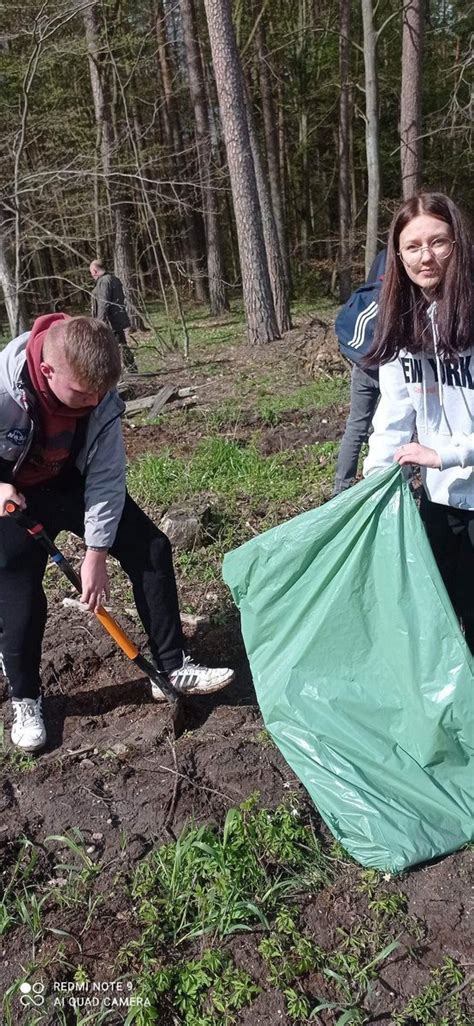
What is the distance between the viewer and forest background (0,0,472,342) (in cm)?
820

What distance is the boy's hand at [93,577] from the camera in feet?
7.02

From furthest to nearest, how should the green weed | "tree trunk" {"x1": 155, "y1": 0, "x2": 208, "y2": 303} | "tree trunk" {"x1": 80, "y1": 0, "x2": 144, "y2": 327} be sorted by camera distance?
"tree trunk" {"x1": 155, "y1": 0, "x2": 208, "y2": 303} < "tree trunk" {"x1": 80, "y1": 0, "x2": 144, "y2": 327} < the green weed

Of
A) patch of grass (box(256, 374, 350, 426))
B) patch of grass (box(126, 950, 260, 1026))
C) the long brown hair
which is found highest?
the long brown hair

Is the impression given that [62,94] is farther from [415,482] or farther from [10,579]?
[10,579]

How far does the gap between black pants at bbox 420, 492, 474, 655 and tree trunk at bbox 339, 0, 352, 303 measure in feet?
38.1

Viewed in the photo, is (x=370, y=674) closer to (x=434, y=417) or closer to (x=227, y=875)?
(x=227, y=875)

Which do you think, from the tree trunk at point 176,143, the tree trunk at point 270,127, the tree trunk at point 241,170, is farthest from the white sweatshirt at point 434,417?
the tree trunk at point 176,143

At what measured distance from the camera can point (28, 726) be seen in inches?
93.5

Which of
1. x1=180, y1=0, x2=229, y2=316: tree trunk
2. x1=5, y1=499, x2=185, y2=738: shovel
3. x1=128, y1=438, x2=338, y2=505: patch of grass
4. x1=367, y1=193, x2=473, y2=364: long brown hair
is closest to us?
x1=367, y1=193, x2=473, y2=364: long brown hair

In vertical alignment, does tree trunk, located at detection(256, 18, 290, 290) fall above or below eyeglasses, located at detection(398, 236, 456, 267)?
above

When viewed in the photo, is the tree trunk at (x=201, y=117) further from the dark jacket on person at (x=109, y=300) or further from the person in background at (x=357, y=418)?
the person in background at (x=357, y=418)

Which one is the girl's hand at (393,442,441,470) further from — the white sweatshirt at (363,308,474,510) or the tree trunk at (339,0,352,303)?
the tree trunk at (339,0,352,303)

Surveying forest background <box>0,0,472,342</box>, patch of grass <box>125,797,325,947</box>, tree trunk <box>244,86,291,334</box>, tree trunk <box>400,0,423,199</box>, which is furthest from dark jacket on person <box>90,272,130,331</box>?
patch of grass <box>125,797,325,947</box>

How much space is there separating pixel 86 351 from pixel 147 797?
1292 millimetres
